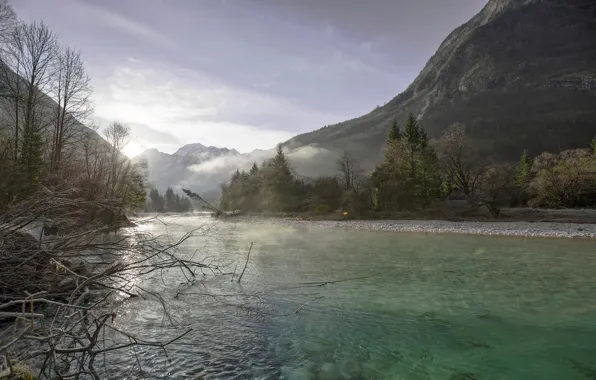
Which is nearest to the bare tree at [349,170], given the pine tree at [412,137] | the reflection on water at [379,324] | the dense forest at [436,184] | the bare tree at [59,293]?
the dense forest at [436,184]

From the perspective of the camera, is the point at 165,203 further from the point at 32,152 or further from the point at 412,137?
the point at 32,152

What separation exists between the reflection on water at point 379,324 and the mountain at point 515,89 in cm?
11364

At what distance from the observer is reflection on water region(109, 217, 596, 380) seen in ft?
16.1

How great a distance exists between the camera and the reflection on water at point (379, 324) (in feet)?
16.1

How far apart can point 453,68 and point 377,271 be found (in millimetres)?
200700

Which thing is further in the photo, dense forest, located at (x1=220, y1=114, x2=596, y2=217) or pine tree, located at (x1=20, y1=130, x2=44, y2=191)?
dense forest, located at (x1=220, y1=114, x2=596, y2=217)

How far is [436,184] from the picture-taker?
49031 mm

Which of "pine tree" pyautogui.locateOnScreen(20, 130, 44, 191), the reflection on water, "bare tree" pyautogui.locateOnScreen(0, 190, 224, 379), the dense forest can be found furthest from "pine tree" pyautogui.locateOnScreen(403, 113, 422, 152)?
"bare tree" pyautogui.locateOnScreen(0, 190, 224, 379)

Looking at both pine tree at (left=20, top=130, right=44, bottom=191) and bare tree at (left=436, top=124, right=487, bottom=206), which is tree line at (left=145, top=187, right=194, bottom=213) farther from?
pine tree at (left=20, top=130, right=44, bottom=191)

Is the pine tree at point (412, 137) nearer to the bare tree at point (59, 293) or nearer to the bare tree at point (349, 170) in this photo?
the bare tree at point (349, 170)

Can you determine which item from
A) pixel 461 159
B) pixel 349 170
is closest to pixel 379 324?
pixel 461 159

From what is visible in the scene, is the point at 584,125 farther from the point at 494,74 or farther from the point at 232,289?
the point at 232,289

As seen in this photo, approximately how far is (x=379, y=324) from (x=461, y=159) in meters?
38.3

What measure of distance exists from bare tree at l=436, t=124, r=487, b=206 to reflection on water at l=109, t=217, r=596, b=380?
2633 cm
